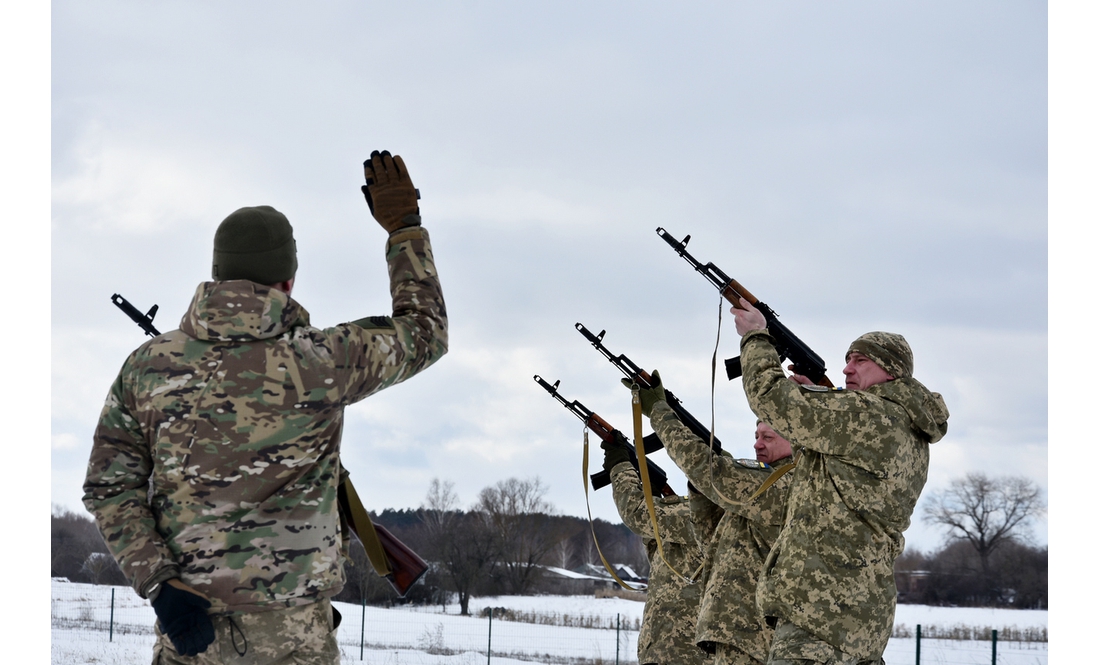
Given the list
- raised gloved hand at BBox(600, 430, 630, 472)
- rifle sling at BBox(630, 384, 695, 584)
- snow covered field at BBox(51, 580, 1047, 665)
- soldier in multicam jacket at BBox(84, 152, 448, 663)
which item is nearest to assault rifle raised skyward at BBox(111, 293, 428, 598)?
soldier in multicam jacket at BBox(84, 152, 448, 663)

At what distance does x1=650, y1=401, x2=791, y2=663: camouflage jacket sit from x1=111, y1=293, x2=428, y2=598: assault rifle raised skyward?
1.88 m

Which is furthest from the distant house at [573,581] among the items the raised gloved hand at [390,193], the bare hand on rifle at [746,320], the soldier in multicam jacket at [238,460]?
the soldier in multicam jacket at [238,460]

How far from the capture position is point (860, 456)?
393 cm

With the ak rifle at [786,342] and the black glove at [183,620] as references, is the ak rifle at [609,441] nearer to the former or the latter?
the ak rifle at [786,342]

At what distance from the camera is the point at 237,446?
265 cm

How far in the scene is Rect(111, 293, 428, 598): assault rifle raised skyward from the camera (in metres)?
3.17

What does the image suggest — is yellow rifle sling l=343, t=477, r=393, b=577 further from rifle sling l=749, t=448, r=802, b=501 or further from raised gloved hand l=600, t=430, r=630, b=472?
raised gloved hand l=600, t=430, r=630, b=472

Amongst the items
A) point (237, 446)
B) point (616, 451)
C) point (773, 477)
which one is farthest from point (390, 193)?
point (616, 451)

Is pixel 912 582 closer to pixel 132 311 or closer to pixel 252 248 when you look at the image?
pixel 132 311

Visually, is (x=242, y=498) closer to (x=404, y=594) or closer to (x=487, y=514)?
(x=404, y=594)

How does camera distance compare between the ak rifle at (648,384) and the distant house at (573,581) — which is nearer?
the ak rifle at (648,384)

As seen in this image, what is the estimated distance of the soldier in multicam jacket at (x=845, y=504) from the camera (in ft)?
12.6

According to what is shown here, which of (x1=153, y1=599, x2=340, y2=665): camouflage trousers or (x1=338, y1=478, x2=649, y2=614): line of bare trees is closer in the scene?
(x1=153, y1=599, x2=340, y2=665): camouflage trousers

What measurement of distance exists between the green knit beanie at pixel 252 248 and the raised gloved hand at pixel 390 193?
1.01 feet
